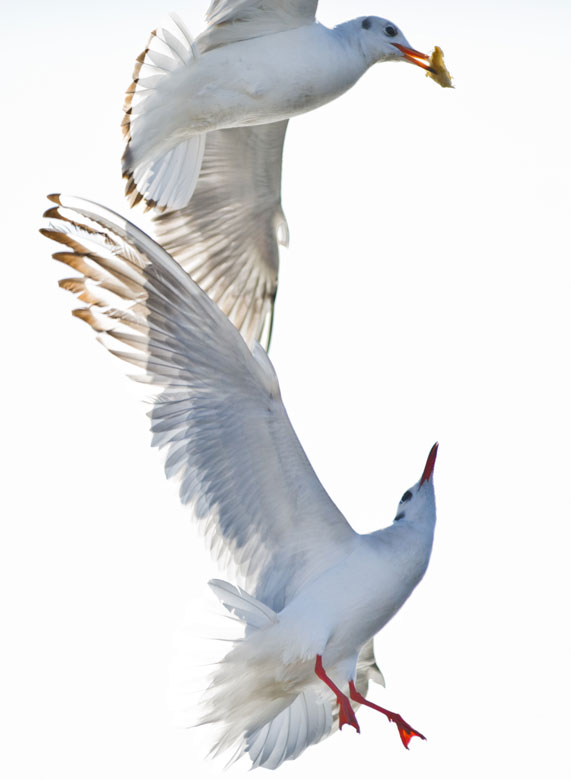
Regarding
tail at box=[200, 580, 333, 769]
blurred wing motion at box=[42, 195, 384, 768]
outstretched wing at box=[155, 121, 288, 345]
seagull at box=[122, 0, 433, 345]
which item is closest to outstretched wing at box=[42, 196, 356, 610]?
blurred wing motion at box=[42, 195, 384, 768]

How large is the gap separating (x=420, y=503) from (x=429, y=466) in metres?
0.25

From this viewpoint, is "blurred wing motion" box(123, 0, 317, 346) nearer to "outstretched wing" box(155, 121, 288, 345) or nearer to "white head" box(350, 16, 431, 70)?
"outstretched wing" box(155, 121, 288, 345)

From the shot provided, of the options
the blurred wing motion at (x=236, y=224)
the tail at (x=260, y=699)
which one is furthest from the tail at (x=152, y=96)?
the tail at (x=260, y=699)

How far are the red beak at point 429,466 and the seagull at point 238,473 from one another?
1.68 feet

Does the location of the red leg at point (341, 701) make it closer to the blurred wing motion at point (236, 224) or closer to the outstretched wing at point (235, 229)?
the blurred wing motion at point (236, 224)

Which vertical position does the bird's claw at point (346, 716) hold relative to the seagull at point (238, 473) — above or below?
below

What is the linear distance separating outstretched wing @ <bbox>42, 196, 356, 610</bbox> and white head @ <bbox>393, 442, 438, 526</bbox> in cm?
49

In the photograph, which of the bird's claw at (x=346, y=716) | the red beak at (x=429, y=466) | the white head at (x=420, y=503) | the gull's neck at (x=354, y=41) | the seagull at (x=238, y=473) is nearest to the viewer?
the bird's claw at (x=346, y=716)

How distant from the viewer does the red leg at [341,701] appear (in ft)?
20.6

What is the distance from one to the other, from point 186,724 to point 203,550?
591mm

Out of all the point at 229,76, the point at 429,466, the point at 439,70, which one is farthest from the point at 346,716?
the point at 439,70

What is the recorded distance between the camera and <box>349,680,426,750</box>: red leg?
6.47 metres

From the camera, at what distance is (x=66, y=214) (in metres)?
6.45

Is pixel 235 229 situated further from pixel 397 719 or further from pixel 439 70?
pixel 397 719
